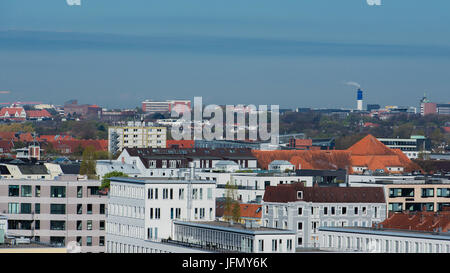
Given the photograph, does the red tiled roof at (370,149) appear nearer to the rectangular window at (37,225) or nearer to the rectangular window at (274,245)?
the rectangular window at (37,225)

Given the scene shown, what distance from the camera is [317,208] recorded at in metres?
52.5

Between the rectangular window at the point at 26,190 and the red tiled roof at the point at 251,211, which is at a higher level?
the rectangular window at the point at 26,190

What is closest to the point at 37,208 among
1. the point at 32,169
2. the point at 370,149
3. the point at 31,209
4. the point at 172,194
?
the point at 31,209

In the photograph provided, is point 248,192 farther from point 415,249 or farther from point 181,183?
point 415,249

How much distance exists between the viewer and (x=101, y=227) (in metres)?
46.3

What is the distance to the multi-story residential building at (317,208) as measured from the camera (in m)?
51.7

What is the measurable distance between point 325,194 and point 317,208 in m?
1.24

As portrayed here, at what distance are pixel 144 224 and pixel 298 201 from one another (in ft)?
32.4

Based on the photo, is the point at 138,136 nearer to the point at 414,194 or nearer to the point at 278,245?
the point at 414,194

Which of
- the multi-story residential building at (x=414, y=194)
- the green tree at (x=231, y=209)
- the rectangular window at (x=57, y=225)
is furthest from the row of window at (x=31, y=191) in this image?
the multi-story residential building at (x=414, y=194)

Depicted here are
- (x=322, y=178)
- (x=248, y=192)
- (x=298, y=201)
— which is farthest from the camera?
(x=322, y=178)
